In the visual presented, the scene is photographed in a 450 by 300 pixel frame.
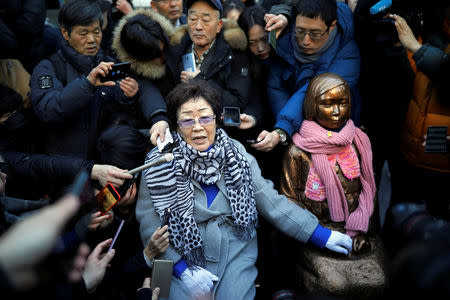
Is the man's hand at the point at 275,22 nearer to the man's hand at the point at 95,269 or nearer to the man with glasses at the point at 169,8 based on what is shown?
the man with glasses at the point at 169,8

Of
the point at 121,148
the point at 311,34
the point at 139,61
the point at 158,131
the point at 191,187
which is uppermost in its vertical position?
the point at 311,34

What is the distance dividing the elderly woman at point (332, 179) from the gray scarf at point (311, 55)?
0.46 m

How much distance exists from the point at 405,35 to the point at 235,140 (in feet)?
5.54

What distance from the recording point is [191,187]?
2.69m

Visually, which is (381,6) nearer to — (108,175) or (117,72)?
(117,72)

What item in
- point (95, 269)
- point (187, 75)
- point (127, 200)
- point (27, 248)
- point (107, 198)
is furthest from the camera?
point (187, 75)

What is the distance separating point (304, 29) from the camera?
3188 mm

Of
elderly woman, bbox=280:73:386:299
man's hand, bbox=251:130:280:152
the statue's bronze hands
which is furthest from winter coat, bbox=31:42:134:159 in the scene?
the statue's bronze hands

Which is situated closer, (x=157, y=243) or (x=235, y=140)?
(x=157, y=243)

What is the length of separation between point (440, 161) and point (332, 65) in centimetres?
126

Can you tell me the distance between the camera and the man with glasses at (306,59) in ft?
10.2

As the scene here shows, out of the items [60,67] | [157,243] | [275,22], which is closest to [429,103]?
[275,22]

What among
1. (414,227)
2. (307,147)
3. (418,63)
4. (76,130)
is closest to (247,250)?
(307,147)

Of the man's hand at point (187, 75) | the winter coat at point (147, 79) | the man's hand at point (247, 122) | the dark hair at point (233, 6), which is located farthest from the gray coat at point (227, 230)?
the dark hair at point (233, 6)
